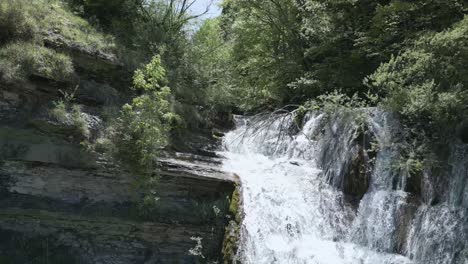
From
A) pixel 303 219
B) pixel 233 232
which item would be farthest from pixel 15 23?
pixel 303 219

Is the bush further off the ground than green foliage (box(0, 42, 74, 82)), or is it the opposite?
the bush

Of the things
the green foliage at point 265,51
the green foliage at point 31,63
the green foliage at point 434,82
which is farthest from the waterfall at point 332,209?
the green foliage at point 265,51

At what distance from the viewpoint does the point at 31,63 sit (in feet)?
28.9

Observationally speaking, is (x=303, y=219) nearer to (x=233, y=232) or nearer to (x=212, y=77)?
(x=233, y=232)

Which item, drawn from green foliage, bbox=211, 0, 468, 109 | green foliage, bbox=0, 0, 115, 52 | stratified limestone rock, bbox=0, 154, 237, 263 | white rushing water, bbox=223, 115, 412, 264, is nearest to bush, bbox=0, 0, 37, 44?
green foliage, bbox=0, 0, 115, 52

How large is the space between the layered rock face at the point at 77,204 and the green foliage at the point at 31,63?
177 mm

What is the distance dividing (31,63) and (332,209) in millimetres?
7005

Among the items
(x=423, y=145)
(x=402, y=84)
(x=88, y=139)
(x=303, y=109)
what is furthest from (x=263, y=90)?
(x=88, y=139)

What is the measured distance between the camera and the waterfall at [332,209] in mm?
8578

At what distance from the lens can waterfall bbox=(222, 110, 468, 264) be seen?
8.58 meters

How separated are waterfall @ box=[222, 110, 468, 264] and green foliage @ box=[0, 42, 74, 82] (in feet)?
14.0

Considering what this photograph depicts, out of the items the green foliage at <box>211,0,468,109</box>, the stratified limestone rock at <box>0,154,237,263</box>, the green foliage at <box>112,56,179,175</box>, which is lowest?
the stratified limestone rock at <box>0,154,237,263</box>

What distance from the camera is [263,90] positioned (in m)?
16.9

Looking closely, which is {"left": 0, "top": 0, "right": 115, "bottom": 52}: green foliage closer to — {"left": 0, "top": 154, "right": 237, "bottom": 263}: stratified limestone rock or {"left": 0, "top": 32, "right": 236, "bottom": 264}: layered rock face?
{"left": 0, "top": 32, "right": 236, "bottom": 264}: layered rock face
